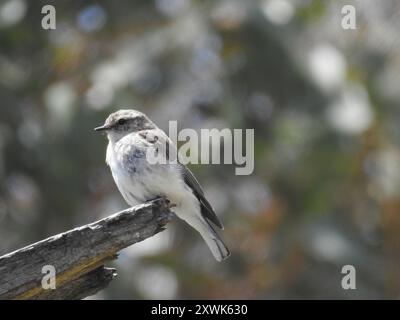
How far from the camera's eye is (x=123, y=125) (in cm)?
830

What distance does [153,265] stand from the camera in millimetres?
14789

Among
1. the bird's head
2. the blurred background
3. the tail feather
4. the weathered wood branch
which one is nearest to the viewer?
the weathered wood branch

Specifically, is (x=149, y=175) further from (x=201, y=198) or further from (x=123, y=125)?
(x=123, y=125)

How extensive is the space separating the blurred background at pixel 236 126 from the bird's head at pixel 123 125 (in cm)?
483

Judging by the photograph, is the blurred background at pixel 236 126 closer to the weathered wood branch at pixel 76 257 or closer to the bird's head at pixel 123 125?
the bird's head at pixel 123 125

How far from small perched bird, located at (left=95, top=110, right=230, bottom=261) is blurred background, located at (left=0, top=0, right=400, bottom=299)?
A: 4961 mm

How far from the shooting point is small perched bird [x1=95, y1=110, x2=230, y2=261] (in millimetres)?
7609

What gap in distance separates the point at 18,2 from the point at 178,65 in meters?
2.91

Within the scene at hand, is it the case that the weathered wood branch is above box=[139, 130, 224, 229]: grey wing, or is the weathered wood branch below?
below

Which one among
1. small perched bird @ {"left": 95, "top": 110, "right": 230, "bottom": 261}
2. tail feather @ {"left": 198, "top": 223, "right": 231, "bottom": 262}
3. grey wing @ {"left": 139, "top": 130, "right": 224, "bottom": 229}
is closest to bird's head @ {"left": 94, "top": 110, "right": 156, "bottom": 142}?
small perched bird @ {"left": 95, "top": 110, "right": 230, "bottom": 261}

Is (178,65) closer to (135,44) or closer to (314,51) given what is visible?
(135,44)

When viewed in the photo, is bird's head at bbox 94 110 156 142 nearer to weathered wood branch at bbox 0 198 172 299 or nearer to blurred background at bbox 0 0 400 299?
weathered wood branch at bbox 0 198 172 299

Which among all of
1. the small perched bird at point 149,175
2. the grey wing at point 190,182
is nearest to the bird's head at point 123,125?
the small perched bird at point 149,175

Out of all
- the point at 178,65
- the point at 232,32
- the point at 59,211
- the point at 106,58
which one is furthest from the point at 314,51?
the point at 59,211
